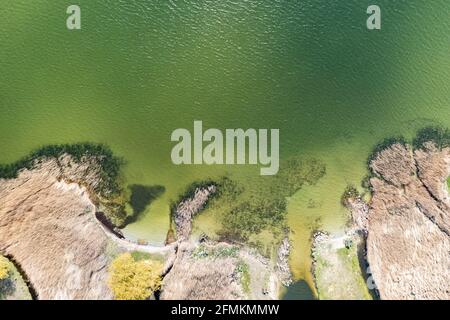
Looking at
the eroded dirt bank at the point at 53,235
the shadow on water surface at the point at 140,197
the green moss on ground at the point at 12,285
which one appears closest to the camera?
the green moss on ground at the point at 12,285

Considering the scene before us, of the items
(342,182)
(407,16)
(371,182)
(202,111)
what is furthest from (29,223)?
(407,16)

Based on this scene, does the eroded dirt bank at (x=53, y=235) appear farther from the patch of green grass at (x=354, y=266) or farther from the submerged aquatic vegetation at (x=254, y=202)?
the patch of green grass at (x=354, y=266)

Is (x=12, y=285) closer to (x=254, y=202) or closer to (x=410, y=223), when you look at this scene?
(x=254, y=202)

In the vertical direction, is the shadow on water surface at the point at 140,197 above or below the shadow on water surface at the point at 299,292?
above

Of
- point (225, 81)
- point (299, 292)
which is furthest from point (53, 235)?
point (299, 292)

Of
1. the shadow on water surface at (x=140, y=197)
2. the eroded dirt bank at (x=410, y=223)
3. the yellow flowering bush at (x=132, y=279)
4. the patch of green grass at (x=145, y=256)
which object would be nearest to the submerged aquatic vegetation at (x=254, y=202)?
the shadow on water surface at (x=140, y=197)
